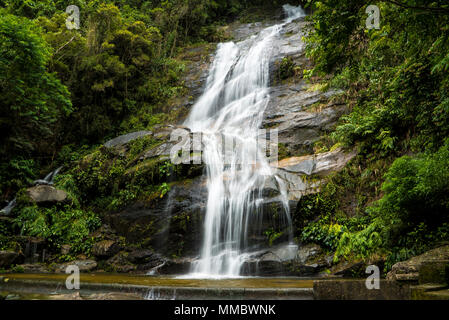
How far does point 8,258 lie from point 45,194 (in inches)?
139

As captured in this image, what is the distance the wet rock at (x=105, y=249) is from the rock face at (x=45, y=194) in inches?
114

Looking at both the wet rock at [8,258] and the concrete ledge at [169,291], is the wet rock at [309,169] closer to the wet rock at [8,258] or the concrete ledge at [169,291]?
the concrete ledge at [169,291]

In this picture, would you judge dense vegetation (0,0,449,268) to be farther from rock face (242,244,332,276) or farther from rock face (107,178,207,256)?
rock face (107,178,207,256)

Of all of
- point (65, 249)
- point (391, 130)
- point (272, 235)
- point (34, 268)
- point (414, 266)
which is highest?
point (391, 130)

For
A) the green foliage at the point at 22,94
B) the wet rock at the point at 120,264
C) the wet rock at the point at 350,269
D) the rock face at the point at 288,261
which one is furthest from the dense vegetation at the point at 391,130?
the green foliage at the point at 22,94

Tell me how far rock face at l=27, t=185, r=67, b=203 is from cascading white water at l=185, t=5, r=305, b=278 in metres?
5.85

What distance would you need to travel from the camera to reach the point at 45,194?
37.3 feet

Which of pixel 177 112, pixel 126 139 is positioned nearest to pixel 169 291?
pixel 126 139

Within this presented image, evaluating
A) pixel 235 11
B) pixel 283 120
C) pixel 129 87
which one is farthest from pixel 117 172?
pixel 235 11

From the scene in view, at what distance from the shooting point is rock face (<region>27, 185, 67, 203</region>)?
36.6 ft

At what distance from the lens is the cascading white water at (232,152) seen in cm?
859

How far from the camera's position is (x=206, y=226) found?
920 cm

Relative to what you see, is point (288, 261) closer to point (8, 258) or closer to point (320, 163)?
point (320, 163)

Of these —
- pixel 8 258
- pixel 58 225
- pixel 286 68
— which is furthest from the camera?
pixel 286 68
